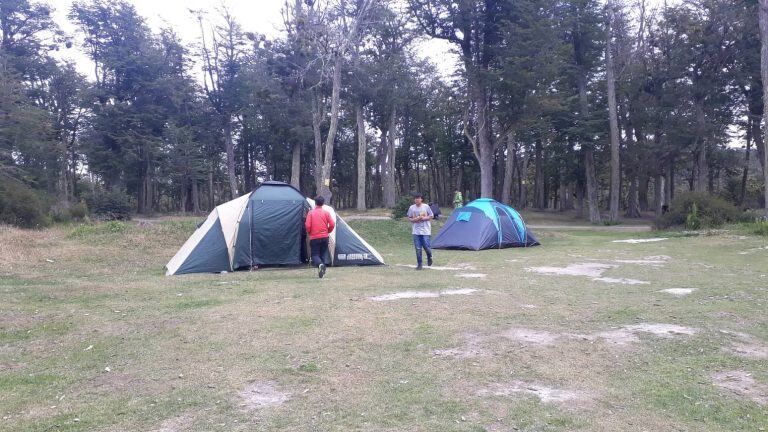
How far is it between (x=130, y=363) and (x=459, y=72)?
25.9 metres

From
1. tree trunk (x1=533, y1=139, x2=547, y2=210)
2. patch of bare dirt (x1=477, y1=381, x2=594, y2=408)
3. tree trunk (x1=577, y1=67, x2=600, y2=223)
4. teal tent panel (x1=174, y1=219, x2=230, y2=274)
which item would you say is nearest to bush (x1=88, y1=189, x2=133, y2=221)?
teal tent panel (x1=174, y1=219, x2=230, y2=274)

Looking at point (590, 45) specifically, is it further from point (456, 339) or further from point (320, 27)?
point (456, 339)

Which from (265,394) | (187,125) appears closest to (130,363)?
(265,394)

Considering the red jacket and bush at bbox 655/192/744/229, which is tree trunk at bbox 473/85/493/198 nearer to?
bush at bbox 655/192/744/229

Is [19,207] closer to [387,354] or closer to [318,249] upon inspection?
[318,249]

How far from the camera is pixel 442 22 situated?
90.4 feet

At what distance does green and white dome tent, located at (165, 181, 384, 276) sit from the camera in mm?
11844

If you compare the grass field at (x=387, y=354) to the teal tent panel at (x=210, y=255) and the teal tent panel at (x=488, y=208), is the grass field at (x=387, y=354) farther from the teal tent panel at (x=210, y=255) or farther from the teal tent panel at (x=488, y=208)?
the teal tent panel at (x=488, y=208)

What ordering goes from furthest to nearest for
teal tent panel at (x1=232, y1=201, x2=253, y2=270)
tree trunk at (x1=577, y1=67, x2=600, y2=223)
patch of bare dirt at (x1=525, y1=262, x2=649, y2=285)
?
tree trunk at (x1=577, y1=67, x2=600, y2=223) → teal tent panel at (x1=232, y1=201, x2=253, y2=270) → patch of bare dirt at (x1=525, y1=262, x2=649, y2=285)

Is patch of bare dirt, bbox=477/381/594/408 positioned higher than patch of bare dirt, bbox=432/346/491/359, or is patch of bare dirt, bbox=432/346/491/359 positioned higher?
patch of bare dirt, bbox=432/346/491/359

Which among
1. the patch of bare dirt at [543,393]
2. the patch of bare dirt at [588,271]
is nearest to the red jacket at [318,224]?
the patch of bare dirt at [588,271]

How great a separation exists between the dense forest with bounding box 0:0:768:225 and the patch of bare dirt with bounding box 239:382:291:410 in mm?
18967

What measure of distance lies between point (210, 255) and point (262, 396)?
8167 millimetres

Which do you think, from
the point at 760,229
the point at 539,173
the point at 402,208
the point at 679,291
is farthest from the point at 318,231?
the point at 539,173
